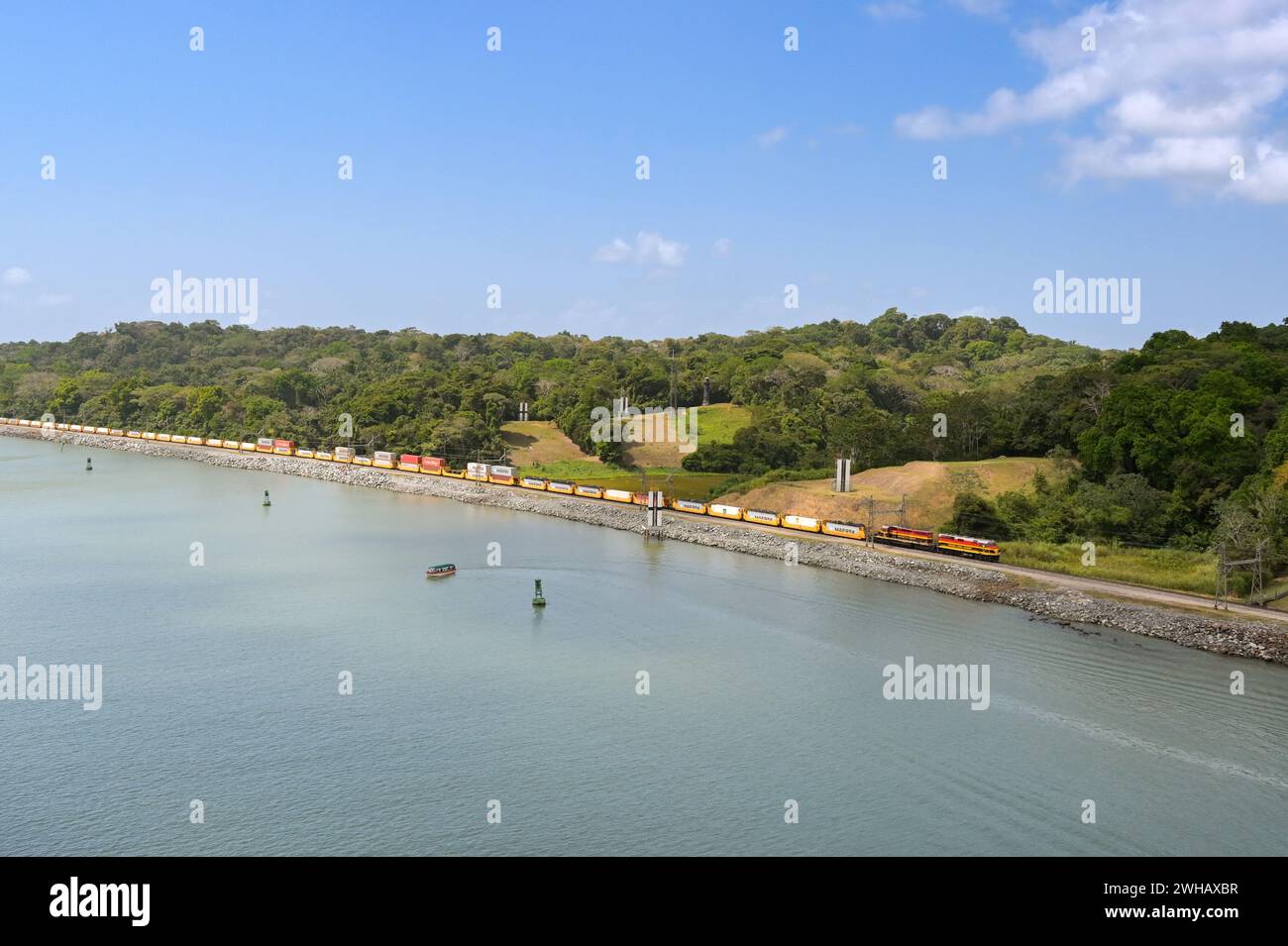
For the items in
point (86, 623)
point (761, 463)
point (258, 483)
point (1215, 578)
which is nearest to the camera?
point (86, 623)

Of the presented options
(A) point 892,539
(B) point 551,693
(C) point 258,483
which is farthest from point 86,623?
(C) point 258,483

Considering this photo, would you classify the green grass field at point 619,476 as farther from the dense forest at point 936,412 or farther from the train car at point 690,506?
the train car at point 690,506

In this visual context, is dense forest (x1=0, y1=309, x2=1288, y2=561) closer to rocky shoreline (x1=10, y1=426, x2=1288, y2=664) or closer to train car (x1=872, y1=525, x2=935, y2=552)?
train car (x1=872, y1=525, x2=935, y2=552)

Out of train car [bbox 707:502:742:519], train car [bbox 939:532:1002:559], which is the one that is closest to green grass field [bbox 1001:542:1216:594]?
train car [bbox 939:532:1002:559]

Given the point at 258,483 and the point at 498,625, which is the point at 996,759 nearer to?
the point at 498,625

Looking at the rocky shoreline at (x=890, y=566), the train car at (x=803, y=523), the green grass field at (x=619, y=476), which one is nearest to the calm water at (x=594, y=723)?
the rocky shoreline at (x=890, y=566)

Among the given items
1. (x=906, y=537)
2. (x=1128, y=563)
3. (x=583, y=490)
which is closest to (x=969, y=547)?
(x=906, y=537)
